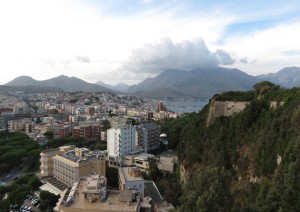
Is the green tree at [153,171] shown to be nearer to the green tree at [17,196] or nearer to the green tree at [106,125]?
the green tree at [17,196]

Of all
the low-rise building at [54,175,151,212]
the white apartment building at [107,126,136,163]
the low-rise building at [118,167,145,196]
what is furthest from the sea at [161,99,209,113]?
the low-rise building at [54,175,151,212]

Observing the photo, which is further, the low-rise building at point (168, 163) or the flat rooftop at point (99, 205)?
the low-rise building at point (168, 163)

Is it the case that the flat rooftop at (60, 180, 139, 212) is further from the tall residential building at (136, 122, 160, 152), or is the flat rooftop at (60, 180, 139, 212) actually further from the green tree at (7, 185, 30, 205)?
the tall residential building at (136, 122, 160, 152)

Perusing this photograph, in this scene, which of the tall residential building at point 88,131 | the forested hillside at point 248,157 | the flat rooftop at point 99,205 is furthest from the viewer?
the tall residential building at point 88,131

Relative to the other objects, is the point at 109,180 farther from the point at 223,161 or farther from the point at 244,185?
the point at 244,185

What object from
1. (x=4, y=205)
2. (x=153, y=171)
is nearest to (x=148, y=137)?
(x=153, y=171)

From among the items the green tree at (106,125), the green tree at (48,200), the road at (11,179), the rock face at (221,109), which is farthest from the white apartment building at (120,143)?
the green tree at (106,125)
